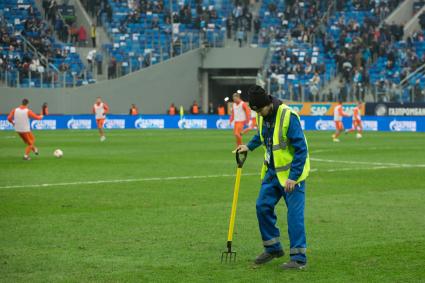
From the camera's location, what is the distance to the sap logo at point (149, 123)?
6144 cm

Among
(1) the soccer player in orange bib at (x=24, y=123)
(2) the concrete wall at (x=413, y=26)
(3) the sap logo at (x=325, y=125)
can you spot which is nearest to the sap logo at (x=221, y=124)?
(3) the sap logo at (x=325, y=125)

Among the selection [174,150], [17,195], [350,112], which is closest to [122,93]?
[350,112]

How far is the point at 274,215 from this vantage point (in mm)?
10617

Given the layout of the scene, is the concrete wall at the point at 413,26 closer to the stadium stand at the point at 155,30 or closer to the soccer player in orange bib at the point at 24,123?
the stadium stand at the point at 155,30

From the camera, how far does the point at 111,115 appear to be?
61.6m

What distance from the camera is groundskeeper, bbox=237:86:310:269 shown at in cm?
1019

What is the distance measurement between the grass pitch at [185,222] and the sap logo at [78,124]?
3153 centimetres

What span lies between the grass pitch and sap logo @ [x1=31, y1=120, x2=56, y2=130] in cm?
3065

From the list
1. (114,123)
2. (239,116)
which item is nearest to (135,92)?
(114,123)

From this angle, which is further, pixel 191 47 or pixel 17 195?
pixel 191 47

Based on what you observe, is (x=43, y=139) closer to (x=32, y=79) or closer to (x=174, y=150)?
(x=174, y=150)

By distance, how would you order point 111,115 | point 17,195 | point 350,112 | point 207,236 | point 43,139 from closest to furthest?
1. point 207,236
2. point 17,195
3. point 43,139
4. point 350,112
5. point 111,115

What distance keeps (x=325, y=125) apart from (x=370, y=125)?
10.2 ft

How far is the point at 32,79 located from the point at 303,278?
5180 centimetres
